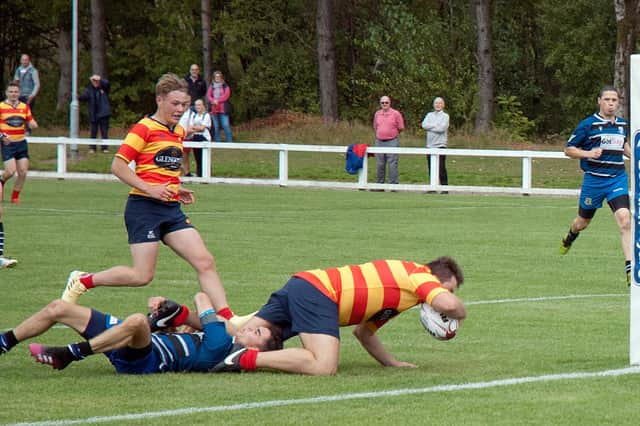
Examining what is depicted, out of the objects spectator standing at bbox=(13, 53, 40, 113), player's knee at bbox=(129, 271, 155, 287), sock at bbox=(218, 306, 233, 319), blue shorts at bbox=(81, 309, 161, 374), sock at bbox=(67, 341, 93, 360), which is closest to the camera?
sock at bbox=(67, 341, 93, 360)

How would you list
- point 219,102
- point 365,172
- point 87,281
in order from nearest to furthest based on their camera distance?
1. point 87,281
2. point 365,172
3. point 219,102

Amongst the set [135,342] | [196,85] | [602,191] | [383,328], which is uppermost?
[196,85]

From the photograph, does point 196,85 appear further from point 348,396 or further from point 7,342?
point 348,396

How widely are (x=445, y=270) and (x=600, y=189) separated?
6.95 m

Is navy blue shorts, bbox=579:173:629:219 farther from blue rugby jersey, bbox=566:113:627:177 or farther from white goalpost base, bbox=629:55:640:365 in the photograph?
white goalpost base, bbox=629:55:640:365

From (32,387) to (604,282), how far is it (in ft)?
24.9

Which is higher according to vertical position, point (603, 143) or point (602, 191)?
point (603, 143)

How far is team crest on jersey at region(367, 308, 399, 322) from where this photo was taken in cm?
933

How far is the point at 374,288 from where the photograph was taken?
30.3 ft

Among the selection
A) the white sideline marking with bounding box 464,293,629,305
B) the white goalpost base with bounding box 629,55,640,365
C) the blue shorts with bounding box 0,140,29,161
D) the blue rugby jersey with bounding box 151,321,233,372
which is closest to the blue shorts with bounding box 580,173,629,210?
the white sideline marking with bounding box 464,293,629,305

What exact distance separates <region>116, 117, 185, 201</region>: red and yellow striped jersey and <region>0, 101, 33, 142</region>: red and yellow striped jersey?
45.1ft

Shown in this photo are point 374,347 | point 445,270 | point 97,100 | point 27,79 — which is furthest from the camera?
point 97,100

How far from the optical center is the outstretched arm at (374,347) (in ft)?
31.7

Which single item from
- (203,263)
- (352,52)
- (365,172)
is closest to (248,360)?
(203,263)
